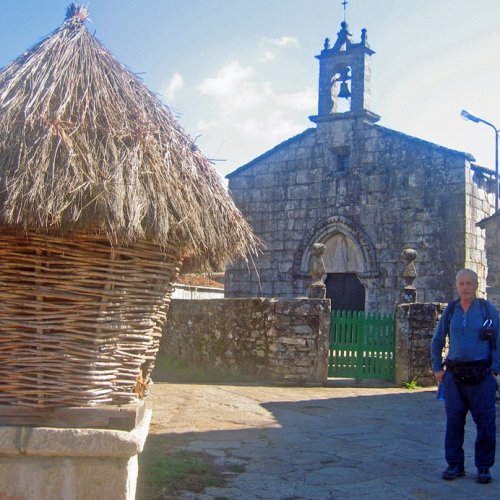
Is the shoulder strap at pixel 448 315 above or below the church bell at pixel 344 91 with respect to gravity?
below

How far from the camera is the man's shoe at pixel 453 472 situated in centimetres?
515

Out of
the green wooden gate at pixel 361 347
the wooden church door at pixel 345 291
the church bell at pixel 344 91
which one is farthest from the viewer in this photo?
the church bell at pixel 344 91

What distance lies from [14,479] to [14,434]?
239 mm

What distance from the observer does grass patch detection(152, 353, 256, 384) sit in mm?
12028

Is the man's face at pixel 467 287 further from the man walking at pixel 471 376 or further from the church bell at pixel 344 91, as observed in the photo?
the church bell at pixel 344 91

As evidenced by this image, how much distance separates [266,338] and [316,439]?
16.8 ft

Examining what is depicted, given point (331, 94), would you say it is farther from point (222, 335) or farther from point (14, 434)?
point (14, 434)

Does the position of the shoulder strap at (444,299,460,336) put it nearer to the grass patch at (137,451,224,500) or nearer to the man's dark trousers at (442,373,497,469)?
the man's dark trousers at (442,373,497,469)

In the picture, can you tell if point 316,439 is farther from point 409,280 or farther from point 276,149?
point 276,149

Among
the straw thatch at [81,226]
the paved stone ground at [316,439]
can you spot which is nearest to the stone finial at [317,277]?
the paved stone ground at [316,439]

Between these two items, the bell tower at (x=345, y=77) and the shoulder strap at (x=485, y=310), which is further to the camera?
the bell tower at (x=345, y=77)

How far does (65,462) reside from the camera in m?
3.21

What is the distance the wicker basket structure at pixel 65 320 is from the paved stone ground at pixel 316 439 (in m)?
1.73

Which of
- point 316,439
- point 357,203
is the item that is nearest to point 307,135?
point 357,203
